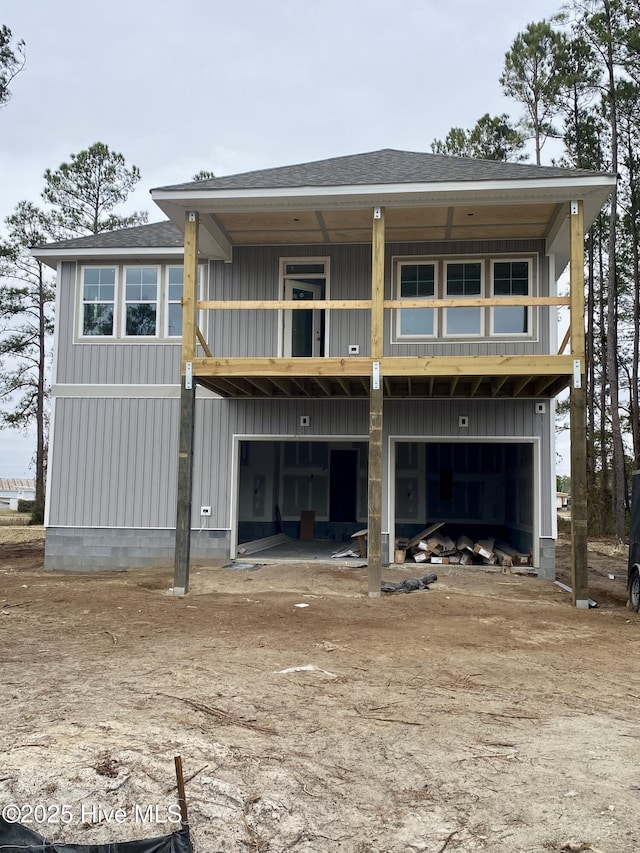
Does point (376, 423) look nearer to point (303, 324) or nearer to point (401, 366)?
point (401, 366)

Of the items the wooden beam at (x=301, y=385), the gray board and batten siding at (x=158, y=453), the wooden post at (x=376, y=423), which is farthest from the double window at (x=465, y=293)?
the wooden post at (x=376, y=423)

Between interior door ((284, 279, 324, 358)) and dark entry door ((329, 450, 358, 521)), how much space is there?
4.96 meters

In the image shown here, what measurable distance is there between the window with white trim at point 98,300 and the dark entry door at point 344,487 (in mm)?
7690

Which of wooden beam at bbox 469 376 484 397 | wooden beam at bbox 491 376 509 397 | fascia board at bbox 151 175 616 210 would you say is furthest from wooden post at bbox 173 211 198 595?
wooden beam at bbox 491 376 509 397

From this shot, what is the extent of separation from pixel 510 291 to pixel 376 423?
471 centimetres

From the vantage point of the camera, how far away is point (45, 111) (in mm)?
24031

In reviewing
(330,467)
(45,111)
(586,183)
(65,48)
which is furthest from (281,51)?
(586,183)

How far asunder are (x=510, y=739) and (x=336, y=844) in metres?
1.77

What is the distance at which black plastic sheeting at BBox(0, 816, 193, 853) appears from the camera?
11.4 ft

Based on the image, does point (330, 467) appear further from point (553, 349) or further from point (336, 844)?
point (336, 844)

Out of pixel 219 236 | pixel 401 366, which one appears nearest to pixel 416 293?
pixel 401 366

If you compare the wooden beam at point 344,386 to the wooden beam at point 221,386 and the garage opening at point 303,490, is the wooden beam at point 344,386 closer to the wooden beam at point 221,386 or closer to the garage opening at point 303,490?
the wooden beam at point 221,386

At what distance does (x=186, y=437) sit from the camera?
37.2 ft

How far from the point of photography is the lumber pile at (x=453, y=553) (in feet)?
47.2
